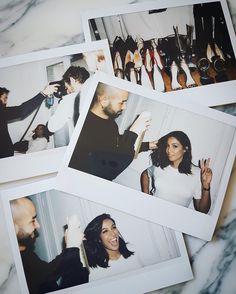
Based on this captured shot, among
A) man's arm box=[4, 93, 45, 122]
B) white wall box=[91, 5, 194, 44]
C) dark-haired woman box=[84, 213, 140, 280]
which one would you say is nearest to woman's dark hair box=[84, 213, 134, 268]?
dark-haired woman box=[84, 213, 140, 280]

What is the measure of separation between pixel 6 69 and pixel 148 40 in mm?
270

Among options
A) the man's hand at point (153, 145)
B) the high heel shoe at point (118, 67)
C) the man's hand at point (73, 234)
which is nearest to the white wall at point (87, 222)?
the man's hand at point (73, 234)

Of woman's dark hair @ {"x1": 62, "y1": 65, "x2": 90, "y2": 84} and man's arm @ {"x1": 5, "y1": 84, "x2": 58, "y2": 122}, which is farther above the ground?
woman's dark hair @ {"x1": 62, "y1": 65, "x2": 90, "y2": 84}

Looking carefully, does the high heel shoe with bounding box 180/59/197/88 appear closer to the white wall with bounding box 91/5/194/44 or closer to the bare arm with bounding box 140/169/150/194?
the white wall with bounding box 91/5/194/44

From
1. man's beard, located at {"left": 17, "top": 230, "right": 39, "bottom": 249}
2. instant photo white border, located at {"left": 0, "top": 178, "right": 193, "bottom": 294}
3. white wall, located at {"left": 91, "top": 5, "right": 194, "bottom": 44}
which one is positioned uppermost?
white wall, located at {"left": 91, "top": 5, "right": 194, "bottom": 44}

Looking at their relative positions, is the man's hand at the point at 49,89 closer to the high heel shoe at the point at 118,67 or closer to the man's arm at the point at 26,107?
the man's arm at the point at 26,107

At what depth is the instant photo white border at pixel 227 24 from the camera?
1.96ft

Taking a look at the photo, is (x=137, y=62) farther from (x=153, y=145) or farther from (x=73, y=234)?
(x=73, y=234)

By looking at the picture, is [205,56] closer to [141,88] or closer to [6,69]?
[141,88]

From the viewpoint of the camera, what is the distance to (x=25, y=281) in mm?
509

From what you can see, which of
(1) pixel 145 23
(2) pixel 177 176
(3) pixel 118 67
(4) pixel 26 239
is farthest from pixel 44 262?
(1) pixel 145 23

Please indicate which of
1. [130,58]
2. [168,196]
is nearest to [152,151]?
[168,196]

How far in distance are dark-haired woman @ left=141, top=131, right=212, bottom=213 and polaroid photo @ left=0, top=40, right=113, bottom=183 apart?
0.52ft

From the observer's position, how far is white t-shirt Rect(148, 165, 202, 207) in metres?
0.54
